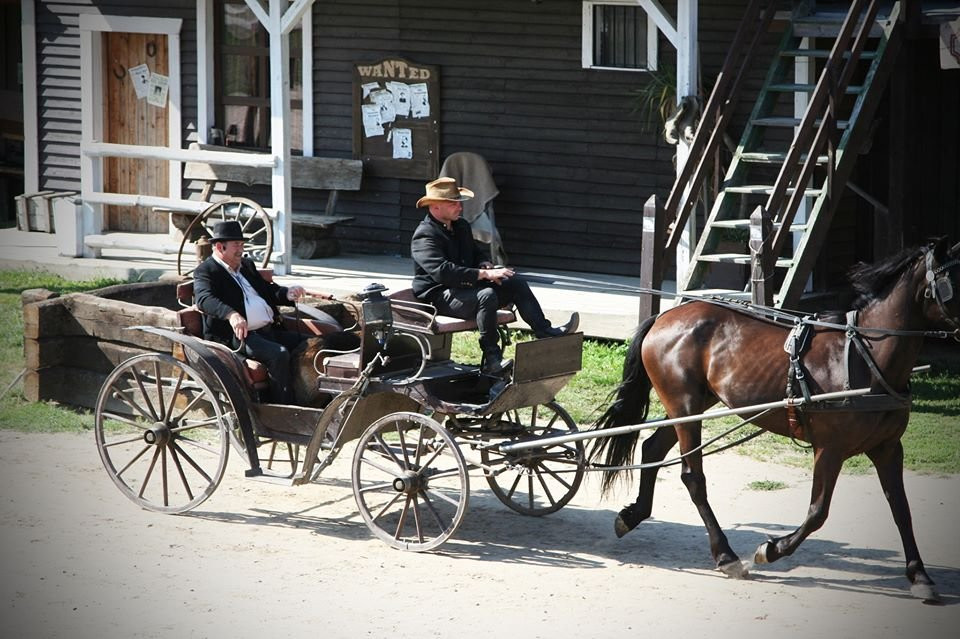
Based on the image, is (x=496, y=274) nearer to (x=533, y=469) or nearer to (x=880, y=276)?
(x=533, y=469)

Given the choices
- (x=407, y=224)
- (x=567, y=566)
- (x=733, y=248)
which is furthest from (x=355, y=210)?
(x=567, y=566)

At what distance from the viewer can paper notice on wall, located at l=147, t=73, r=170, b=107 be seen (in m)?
17.3

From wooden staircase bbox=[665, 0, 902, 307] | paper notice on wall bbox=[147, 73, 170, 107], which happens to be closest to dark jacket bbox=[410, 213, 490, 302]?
wooden staircase bbox=[665, 0, 902, 307]

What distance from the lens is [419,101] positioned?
50.6 feet

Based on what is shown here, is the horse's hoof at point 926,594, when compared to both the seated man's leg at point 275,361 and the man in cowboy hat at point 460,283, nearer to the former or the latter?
the man in cowboy hat at point 460,283

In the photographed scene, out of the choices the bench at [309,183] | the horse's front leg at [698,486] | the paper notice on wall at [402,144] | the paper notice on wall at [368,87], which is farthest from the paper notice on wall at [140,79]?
the horse's front leg at [698,486]

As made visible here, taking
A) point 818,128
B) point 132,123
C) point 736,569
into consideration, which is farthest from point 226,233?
point 132,123

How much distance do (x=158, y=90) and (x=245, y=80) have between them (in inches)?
55.8

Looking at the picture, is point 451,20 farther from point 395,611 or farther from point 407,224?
point 395,611

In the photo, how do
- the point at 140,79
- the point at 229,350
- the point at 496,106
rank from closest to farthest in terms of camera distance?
the point at 229,350 → the point at 496,106 → the point at 140,79

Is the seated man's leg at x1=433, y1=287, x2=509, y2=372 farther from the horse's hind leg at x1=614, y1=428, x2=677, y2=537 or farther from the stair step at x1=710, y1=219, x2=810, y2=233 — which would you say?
the stair step at x1=710, y1=219, x2=810, y2=233

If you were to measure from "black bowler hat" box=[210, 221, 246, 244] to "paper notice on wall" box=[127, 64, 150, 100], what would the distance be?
32.1 ft

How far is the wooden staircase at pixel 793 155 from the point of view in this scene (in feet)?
34.4

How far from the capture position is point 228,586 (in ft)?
22.7
